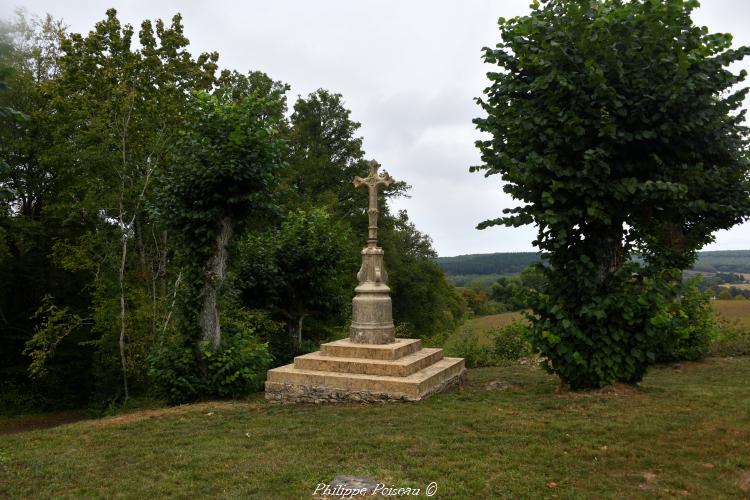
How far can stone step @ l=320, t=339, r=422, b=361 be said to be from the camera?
905cm

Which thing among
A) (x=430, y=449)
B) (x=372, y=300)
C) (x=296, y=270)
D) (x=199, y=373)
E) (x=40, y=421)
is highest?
(x=296, y=270)

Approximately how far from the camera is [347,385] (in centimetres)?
844

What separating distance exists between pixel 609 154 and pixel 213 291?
7.37m

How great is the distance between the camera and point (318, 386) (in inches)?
341

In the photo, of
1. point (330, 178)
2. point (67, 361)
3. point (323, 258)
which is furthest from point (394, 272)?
point (67, 361)

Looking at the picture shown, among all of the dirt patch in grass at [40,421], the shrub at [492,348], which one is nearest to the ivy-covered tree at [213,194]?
the shrub at [492,348]

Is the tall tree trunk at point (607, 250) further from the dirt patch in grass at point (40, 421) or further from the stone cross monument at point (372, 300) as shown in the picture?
the dirt patch in grass at point (40, 421)

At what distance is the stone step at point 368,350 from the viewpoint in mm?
9047

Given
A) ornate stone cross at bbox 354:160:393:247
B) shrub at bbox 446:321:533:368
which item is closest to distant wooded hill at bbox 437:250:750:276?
shrub at bbox 446:321:533:368

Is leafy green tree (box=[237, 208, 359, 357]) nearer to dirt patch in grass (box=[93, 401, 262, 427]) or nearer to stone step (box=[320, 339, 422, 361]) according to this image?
stone step (box=[320, 339, 422, 361])

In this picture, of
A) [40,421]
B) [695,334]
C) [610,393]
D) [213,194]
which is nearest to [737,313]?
[695,334]

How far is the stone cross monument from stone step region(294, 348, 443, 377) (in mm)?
666

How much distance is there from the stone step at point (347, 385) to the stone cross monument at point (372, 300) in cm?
112

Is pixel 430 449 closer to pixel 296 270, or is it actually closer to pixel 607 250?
pixel 607 250
